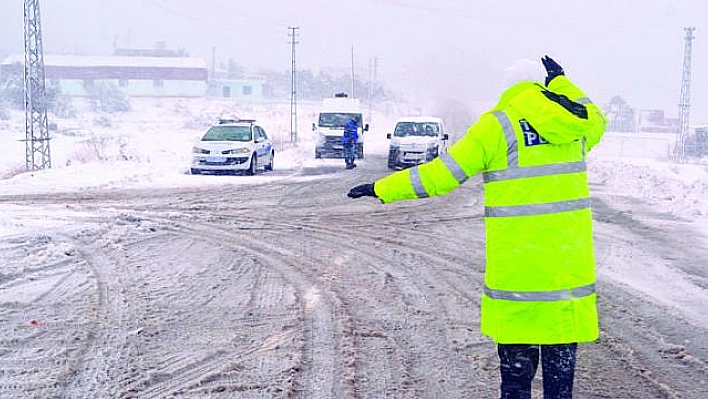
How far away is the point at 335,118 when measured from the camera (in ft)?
113

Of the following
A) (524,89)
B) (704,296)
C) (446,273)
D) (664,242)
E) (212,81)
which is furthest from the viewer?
(212,81)

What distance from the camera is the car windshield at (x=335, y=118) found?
33.9 m

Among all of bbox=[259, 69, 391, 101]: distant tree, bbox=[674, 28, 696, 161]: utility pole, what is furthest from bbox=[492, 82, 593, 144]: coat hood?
bbox=[259, 69, 391, 101]: distant tree

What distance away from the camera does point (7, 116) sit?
75.8 metres

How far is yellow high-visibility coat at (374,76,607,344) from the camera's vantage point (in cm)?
374

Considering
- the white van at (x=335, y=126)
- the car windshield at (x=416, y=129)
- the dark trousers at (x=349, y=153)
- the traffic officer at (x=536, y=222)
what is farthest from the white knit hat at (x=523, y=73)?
the white van at (x=335, y=126)

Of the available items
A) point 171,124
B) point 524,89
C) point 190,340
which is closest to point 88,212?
point 190,340

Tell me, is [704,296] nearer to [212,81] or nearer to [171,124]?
[171,124]

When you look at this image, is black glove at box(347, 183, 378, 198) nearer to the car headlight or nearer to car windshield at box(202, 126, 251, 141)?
the car headlight

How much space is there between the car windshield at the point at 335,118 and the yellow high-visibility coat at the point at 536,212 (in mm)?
30089

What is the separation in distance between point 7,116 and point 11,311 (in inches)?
2976

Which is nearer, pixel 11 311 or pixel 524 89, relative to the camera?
pixel 524 89

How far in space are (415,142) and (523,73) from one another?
24.3m

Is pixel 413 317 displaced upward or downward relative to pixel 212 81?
downward
